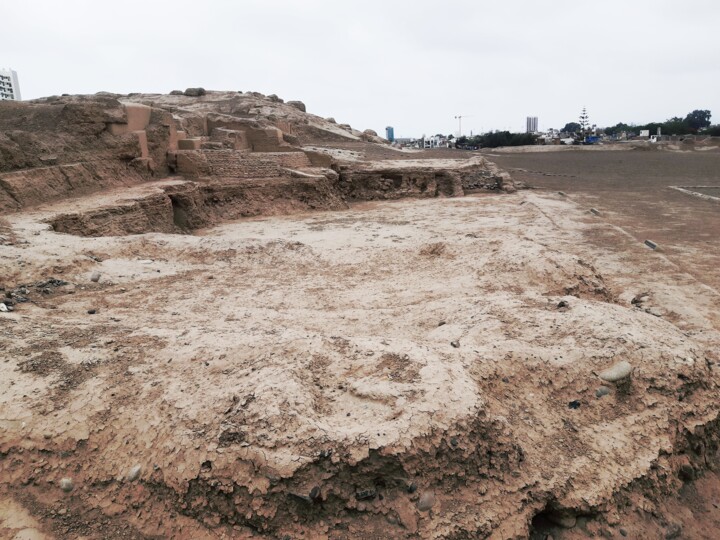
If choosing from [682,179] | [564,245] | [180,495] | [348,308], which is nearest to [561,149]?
[682,179]

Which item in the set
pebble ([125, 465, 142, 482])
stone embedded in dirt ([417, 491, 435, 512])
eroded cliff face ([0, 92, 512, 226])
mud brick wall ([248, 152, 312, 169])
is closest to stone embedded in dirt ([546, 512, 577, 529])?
stone embedded in dirt ([417, 491, 435, 512])

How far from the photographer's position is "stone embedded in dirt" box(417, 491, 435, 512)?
81.9 inches

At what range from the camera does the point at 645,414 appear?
2629 millimetres

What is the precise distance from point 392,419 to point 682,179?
703 inches

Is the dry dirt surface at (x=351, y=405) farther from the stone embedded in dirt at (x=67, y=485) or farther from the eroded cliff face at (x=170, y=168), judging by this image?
the eroded cliff face at (x=170, y=168)

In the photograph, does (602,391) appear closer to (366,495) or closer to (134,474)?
(366,495)

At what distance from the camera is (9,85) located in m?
43.5

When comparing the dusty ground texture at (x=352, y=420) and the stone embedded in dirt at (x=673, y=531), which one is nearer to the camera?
the dusty ground texture at (x=352, y=420)

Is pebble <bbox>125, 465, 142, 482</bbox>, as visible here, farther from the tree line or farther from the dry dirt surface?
the tree line

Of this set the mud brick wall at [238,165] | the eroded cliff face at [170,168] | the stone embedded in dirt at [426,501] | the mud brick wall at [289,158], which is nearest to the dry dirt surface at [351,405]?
the stone embedded in dirt at [426,501]

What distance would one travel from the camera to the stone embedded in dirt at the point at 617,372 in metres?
2.71

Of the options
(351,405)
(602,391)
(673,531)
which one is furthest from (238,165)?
(673,531)

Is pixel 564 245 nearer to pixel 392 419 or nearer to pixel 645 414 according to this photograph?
pixel 645 414

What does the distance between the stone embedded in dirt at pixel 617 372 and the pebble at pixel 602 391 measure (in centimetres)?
5
